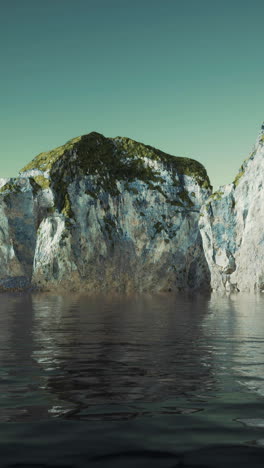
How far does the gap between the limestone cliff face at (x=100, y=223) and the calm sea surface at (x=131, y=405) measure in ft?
332

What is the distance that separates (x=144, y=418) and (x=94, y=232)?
114 meters

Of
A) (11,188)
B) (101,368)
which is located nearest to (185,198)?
(11,188)

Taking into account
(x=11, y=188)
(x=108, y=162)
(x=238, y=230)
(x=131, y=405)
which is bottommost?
(x=131, y=405)

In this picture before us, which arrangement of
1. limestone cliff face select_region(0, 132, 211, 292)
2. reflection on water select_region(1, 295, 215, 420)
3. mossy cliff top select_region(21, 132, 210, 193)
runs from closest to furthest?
reflection on water select_region(1, 295, 215, 420)
limestone cliff face select_region(0, 132, 211, 292)
mossy cliff top select_region(21, 132, 210, 193)

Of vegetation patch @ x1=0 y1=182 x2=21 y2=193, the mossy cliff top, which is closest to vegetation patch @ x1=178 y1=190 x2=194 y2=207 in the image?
the mossy cliff top

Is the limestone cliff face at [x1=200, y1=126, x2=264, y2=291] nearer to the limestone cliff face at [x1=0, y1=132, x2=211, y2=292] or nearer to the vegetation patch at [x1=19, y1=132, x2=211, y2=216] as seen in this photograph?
the limestone cliff face at [x1=0, y1=132, x2=211, y2=292]

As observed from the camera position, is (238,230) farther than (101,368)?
Yes

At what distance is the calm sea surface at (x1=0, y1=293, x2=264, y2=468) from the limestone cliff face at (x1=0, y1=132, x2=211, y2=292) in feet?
332

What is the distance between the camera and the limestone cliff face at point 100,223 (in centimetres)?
11913

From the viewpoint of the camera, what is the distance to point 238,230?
4205 inches

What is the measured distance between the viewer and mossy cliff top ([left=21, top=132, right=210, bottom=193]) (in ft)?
419

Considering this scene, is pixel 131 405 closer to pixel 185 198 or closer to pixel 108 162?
pixel 185 198

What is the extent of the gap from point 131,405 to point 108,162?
125 meters

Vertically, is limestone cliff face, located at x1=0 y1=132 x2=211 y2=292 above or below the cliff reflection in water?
above
